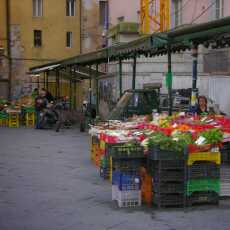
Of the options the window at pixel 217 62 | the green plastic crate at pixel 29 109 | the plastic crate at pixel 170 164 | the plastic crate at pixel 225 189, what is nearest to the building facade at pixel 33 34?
the green plastic crate at pixel 29 109

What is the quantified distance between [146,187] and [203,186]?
0.82 metres

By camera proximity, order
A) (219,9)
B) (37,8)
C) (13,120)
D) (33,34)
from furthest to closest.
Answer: (37,8) < (33,34) < (219,9) < (13,120)

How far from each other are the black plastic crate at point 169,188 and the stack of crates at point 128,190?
281mm

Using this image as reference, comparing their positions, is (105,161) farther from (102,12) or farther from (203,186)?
(102,12)

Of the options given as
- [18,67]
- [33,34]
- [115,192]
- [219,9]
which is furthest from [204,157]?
[33,34]

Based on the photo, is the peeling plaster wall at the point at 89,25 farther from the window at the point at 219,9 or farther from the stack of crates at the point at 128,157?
the stack of crates at the point at 128,157

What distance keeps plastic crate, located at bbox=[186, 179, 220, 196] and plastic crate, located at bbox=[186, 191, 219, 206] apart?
6 centimetres

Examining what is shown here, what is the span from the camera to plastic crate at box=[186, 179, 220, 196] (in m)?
8.02

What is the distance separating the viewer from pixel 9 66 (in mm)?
42875

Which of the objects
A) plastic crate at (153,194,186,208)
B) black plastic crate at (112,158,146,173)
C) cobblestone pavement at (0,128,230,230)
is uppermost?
black plastic crate at (112,158,146,173)

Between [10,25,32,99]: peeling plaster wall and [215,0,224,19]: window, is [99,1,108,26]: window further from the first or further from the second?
[215,0,224,19]: window

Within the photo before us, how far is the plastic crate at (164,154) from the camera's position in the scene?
7.85 metres

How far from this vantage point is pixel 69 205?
8195mm

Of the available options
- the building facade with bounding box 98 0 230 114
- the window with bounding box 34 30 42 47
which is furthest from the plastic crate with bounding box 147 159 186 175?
the window with bounding box 34 30 42 47
